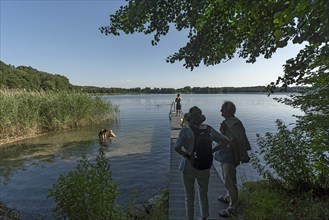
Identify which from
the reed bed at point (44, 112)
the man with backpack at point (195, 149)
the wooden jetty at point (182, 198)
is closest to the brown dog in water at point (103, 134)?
the reed bed at point (44, 112)

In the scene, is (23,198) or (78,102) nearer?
(23,198)

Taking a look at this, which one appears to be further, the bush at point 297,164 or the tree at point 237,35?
the bush at point 297,164

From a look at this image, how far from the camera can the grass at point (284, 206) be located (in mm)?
3977

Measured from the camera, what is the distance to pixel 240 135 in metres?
3.98

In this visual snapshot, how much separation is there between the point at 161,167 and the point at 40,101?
12277 mm

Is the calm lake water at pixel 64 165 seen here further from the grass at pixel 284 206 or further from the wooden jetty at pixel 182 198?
the grass at pixel 284 206

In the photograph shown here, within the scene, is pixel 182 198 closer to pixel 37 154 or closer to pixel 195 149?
pixel 195 149

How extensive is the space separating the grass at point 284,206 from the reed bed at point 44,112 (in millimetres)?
14911

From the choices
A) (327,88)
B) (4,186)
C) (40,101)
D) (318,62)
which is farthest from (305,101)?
(40,101)

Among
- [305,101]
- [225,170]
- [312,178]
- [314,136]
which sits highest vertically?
[305,101]

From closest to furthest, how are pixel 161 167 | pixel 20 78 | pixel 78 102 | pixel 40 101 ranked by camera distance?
pixel 161 167, pixel 40 101, pixel 78 102, pixel 20 78

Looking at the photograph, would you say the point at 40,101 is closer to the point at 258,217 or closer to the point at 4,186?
the point at 4,186

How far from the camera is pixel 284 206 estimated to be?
4582mm

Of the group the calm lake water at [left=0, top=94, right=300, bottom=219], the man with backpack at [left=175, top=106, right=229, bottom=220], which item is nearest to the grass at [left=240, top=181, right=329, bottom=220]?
the man with backpack at [left=175, top=106, right=229, bottom=220]
